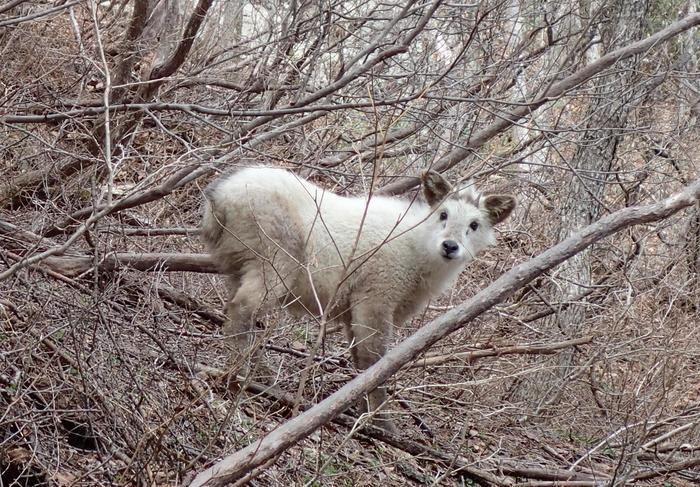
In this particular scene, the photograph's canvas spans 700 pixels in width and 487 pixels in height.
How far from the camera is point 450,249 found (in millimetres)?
6219

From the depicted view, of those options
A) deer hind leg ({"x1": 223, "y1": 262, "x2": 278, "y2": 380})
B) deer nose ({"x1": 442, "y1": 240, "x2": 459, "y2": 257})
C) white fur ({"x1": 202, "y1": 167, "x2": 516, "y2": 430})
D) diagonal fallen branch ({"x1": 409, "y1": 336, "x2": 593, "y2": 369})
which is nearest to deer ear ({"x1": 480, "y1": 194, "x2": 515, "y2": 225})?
white fur ({"x1": 202, "y1": 167, "x2": 516, "y2": 430})

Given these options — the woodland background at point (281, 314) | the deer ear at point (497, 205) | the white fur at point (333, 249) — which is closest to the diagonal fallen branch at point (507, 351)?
the woodland background at point (281, 314)

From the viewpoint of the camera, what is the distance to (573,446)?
6.54 metres

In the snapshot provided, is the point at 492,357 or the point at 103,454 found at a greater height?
the point at 492,357

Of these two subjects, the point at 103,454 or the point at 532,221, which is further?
the point at 532,221

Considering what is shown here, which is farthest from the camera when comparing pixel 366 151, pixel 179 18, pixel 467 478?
pixel 179 18

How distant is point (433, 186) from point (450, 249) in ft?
1.51

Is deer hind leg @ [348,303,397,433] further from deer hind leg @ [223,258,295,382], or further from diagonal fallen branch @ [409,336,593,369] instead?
deer hind leg @ [223,258,295,382]

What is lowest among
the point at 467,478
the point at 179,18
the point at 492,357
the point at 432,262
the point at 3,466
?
the point at 3,466

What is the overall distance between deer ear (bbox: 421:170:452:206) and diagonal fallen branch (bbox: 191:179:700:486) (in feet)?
5.00

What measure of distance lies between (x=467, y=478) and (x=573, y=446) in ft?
4.23

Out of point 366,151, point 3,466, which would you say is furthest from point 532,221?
point 3,466

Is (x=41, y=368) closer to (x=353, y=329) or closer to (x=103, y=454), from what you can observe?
(x=103, y=454)

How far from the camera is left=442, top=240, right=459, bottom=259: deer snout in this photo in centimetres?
621
